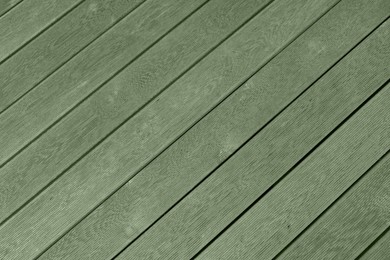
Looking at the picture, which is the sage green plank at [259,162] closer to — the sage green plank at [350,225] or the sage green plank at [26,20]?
the sage green plank at [350,225]

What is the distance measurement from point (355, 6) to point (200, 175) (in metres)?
0.69

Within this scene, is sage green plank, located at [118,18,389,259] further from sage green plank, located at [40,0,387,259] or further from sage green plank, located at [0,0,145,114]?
sage green plank, located at [0,0,145,114]

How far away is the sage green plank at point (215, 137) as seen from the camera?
1550 millimetres

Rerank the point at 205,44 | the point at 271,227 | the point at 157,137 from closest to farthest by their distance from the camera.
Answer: the point at 271,227, the point at 157,137, the point at 205,44

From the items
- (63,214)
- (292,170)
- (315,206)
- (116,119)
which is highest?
(116,119)

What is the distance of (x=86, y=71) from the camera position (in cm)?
178

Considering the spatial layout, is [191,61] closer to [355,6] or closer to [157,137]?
[157,137]

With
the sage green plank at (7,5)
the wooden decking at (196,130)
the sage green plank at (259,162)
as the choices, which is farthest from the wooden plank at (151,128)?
the sage green plank at (7,5)

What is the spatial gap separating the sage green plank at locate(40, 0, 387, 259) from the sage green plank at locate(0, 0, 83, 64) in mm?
607

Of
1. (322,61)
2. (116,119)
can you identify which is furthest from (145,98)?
(322,61)

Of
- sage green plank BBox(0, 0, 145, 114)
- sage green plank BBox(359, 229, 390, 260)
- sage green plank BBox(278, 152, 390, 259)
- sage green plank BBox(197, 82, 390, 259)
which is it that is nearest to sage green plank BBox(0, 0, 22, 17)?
sage green plank BBox(0, 0, 145, 114)

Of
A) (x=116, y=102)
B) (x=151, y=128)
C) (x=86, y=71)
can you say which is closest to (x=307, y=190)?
(x=151, y=128)

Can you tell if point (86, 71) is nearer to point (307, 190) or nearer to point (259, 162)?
point (259, 162)

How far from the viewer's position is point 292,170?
156 centimetres
